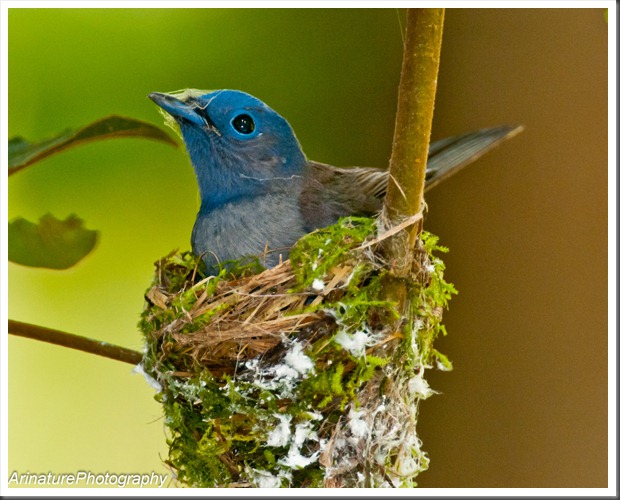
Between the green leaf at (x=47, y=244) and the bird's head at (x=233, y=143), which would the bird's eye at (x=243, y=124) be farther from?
the green leaf at (x=47, y=244)

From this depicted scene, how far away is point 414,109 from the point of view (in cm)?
140

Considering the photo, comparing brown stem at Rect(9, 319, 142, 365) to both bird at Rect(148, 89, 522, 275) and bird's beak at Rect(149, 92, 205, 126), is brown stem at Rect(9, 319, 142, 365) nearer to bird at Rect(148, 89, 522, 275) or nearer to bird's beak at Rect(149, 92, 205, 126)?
bird at Rect(148, 89, 522, 275)

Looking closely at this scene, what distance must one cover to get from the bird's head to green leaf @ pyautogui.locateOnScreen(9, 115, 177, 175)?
0.49ft

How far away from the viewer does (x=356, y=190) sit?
2.10 meters

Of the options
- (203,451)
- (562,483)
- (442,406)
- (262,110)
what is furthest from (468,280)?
(203,451)

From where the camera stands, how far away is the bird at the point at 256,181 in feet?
6.57

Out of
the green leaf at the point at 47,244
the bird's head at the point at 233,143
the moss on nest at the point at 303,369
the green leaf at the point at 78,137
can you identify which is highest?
the bird's head at the point at 233,143

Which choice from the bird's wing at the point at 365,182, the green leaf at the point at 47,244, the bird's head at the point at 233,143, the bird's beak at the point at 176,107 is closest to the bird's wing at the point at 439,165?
the bird's wing at the point at 365,182

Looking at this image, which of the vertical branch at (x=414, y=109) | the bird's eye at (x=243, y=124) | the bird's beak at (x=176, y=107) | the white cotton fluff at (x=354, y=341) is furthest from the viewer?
the bird's eye at (x=243, y=124)

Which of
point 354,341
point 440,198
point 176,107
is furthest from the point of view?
point 440,198

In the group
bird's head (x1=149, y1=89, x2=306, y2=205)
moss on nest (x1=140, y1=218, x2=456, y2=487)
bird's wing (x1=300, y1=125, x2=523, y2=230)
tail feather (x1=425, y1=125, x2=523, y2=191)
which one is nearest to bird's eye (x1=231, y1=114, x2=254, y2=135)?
bird's head (x1=149, y1=89, x2=306, y2=205)

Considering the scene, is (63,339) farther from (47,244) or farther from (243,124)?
(243,124)

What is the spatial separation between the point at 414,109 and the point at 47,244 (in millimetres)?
1084

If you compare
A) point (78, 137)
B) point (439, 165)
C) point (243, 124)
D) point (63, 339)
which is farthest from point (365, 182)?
point (63, 339)
